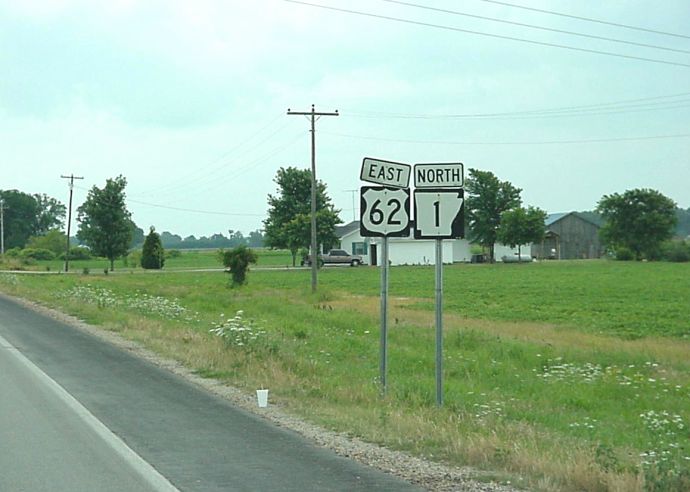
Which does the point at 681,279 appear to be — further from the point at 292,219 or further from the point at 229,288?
the point at 292,219

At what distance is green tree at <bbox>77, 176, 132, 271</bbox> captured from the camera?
95000 mm

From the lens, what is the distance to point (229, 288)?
5428cm

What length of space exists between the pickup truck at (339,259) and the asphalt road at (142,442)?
273 ft

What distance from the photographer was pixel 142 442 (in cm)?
995

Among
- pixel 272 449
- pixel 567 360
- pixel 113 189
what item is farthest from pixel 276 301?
pixel 113 189

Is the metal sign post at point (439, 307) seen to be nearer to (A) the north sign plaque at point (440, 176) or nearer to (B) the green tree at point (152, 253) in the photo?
(A) the north sign plaque at point (440, 176)

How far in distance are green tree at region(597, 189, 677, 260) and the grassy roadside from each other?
2901 inches

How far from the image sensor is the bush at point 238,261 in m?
55.6

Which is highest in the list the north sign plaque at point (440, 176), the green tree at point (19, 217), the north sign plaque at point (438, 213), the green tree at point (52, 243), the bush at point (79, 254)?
the green tree at point (19, 217)

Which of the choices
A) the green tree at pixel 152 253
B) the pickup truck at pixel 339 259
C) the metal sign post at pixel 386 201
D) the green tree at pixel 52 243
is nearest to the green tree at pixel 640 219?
the pickup truck at pixel 339 259

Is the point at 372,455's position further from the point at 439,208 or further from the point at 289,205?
the point at 289,205

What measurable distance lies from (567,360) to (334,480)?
14.8 metres

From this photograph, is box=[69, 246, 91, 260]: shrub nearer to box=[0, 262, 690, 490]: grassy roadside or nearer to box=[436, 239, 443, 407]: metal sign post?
box=[0, 262, 690, 490]: grassy roadside

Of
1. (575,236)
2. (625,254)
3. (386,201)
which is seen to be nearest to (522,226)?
(625,254)
